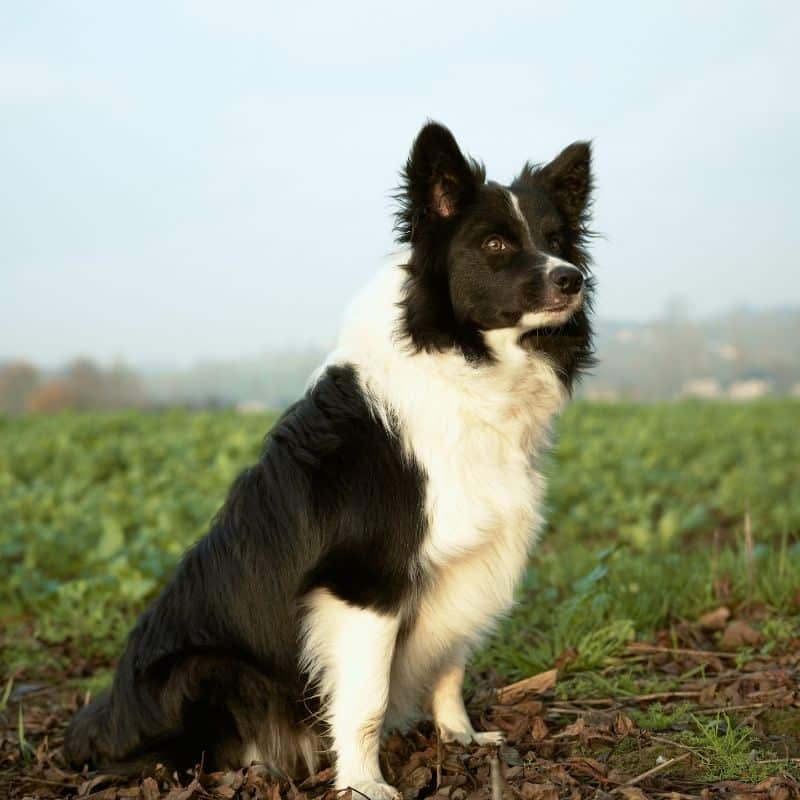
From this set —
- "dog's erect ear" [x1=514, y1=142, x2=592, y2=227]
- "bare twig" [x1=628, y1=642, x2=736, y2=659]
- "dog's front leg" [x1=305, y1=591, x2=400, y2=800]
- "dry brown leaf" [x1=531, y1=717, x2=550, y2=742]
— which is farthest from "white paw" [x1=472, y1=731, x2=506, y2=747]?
"dog's erect ear" [x1=514, y1=142, x2=592, y2=227]

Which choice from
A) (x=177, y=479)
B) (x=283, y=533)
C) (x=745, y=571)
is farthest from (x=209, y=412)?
(x=283, y=533)

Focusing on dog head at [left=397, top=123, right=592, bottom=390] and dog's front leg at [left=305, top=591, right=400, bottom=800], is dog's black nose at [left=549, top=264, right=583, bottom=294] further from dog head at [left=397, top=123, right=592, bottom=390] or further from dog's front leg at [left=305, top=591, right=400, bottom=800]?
dog's front leg at [left=305, top=591, right=400, bottom=800]

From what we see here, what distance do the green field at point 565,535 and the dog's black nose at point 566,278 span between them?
78cm

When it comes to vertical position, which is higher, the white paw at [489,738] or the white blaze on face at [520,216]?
the white blaze on face at [520,216]

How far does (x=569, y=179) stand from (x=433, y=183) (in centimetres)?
71

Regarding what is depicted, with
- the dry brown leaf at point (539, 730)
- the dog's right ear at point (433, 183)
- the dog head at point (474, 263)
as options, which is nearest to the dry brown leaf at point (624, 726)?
the dry brown leaf at point (539, 730)

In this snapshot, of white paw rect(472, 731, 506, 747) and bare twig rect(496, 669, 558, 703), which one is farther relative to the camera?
bare twig rect(496, 669, 558, 703)

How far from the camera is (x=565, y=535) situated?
9.08 m

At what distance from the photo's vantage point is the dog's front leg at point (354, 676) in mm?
3336

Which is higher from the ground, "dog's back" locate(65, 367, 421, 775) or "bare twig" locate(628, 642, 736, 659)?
"dog's back" locate(65, 367, 421, 775)

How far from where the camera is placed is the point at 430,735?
4.05 m

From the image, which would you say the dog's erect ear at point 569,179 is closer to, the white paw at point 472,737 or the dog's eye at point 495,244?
the dog's eye at point 495,244

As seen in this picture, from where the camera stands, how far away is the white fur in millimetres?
3389

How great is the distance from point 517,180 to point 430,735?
7.79 feet
